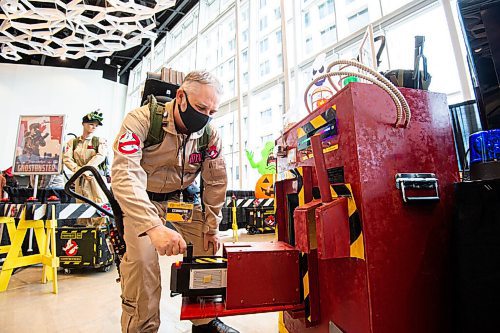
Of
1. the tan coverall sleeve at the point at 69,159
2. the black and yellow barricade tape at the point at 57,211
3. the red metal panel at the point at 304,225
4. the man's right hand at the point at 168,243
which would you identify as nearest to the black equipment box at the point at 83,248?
the black and yellow barricade tape at the point at 57,211

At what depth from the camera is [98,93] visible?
1135cm

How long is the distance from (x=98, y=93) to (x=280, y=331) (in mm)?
12627

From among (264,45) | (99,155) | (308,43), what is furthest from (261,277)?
(264,45)

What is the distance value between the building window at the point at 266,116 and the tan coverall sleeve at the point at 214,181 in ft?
17.8

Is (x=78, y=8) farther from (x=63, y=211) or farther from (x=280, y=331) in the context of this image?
(x=280, y=331)

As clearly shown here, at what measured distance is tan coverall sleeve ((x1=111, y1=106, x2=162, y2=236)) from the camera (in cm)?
102

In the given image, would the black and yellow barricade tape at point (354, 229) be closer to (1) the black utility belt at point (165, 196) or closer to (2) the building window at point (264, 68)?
(1) the black utility belt at point (165, 196)

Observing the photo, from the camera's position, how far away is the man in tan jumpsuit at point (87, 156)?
320 cm

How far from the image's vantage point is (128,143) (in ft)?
3.71

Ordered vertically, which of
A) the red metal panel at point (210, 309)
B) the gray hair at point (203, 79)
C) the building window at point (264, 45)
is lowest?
the red metal panel at point (210, 309)

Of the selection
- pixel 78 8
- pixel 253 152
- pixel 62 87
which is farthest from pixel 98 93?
pixel 253 152

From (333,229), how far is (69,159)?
3.58m

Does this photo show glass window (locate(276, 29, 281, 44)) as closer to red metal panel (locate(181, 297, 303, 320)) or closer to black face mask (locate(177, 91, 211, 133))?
black face mask (locate(177, 91, 211, 133))

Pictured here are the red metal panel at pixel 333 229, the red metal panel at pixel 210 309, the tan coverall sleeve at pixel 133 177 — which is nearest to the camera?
the red metal panel at pixel 333 229
